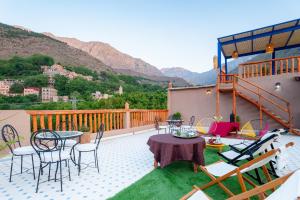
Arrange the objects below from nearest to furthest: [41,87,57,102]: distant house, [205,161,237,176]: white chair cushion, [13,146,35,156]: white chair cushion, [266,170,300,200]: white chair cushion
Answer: [266,170,300,200]: white chair cushion, [205,161,237,176]: white chair cushion, [13,146,35,156]: white chair cushion, [41,87,57,102]: distant house

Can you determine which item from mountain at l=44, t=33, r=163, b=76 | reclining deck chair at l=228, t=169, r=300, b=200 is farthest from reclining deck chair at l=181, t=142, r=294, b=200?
mountain at l=44, t=33, r=163, b=76

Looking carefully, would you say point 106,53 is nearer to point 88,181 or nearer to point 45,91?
point 45,91

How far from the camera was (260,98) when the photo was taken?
30.0 ft

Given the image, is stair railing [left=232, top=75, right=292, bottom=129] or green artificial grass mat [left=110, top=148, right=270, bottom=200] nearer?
green artificial grass mat [left=110, top=148, right=270, bottom=200]

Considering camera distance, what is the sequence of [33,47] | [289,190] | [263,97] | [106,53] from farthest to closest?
1. [106,53]
2. [33,47]
3. [263,97]
4. [289,190]

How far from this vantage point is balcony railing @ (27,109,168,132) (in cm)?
509

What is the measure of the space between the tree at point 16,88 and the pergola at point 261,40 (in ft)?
69.8

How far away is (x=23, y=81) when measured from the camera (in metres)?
22.9

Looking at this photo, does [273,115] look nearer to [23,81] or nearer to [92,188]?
[92,188]

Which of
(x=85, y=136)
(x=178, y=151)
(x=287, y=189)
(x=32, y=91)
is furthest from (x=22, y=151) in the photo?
(x=32, y=91)

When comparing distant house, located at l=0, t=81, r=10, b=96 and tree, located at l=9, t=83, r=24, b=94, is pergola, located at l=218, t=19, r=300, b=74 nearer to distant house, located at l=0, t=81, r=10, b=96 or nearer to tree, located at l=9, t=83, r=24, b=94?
tree, located at l=9, t=83, r=24, b=94

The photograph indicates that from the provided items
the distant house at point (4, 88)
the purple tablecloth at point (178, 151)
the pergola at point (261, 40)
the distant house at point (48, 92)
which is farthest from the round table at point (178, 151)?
the distant house at point (4, 88)

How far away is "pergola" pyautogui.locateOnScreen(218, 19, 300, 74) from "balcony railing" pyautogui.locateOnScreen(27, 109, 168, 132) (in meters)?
5.12

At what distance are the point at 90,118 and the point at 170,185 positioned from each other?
162 inches
